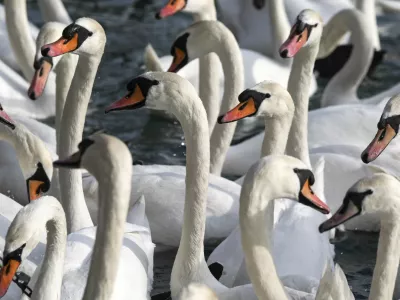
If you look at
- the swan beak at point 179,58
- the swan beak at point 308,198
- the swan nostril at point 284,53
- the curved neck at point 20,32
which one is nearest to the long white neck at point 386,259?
the swan beak at point 308,198

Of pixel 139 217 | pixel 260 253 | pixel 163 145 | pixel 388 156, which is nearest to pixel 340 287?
pixel 260 253

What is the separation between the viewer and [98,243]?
6.28 meters

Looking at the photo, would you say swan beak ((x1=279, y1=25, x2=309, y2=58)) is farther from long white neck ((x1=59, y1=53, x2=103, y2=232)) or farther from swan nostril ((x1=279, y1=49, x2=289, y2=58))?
long white neck ((x1=59, y1=53, x2=103, y2=232))

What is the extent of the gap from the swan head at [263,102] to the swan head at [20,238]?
5.87 feet

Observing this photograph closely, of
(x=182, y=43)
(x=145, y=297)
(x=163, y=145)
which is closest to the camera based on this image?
(x=145, y=297)

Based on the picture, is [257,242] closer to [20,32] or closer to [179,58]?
[179,58]

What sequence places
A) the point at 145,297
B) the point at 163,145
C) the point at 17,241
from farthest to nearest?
the point at 163,145, the point at 145,297, the point at 17,241

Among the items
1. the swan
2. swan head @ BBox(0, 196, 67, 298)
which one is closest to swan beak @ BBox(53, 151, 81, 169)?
the swan

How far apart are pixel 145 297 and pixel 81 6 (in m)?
7.75

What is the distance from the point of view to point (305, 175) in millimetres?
7312

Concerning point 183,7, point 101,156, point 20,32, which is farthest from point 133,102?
point 20,32

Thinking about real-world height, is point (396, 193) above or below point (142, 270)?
above

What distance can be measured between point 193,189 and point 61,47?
4.57ft

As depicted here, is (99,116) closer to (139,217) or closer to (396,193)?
(139,217)
